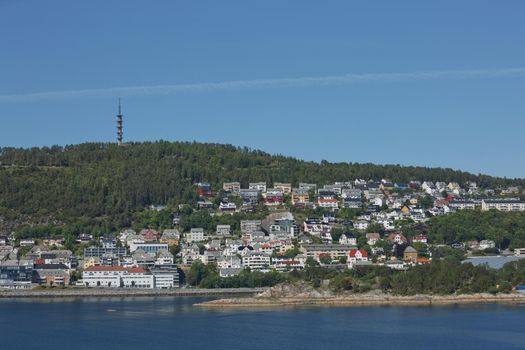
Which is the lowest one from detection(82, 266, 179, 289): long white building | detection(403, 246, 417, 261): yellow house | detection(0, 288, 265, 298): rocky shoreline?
detection(0, 288, 265, 298): rocky shoreline

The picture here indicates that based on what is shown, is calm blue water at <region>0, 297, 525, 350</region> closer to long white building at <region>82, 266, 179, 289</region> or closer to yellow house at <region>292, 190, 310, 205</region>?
long white building at <region>82, 266, 179, 289</region>

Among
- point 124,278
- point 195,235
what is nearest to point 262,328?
point 124,278

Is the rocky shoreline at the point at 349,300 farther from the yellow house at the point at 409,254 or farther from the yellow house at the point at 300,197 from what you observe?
the yellow house at the point at 300,197

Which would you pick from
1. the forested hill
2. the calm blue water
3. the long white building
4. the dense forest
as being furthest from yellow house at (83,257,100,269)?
the dense forest

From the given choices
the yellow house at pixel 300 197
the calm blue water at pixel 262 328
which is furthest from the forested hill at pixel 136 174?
the calm blue water at pixel 262 328

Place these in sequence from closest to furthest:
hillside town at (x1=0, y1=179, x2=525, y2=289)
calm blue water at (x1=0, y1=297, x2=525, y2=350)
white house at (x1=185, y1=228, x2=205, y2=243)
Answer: calm blue water at (x1=0, y1=297, x2=525, y2=350)
hillside town at (x1=0, y1=179, x2=525, y2=289)
white house at (x1=185, y1=228, x2=205, y2=243)

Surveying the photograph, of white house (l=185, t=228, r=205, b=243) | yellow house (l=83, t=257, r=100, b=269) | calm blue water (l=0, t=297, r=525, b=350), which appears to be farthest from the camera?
white house (l=185, t=228, r=205, b=243)
